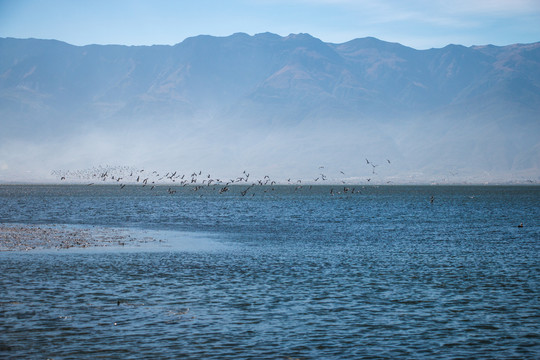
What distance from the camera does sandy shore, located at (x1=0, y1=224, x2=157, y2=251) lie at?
49125 mm

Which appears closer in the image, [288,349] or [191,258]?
[288,349]

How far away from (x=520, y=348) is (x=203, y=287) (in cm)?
1588

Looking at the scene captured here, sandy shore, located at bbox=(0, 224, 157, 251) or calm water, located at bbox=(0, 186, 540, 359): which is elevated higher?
sandy shore, located at bbox=(0, 224, 157, 251)

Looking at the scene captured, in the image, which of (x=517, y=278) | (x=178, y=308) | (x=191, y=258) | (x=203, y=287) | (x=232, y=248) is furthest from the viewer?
(x=232, y=248)

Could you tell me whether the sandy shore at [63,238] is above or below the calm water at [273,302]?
above

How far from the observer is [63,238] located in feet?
181

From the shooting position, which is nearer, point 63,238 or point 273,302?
point 273,302

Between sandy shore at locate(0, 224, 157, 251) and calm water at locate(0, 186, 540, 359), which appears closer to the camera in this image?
calm water at locate(0, 186, 540, 359)

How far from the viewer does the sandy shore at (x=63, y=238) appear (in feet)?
161

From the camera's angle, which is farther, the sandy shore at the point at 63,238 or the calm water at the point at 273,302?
the sandy shore at the point at 63,238

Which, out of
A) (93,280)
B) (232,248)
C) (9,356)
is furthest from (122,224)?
(9,356)

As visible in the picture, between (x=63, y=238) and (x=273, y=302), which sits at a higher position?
(x=63, y=238)

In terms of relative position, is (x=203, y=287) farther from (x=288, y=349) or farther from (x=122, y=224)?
(x=122, y=224)

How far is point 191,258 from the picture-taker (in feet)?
146
